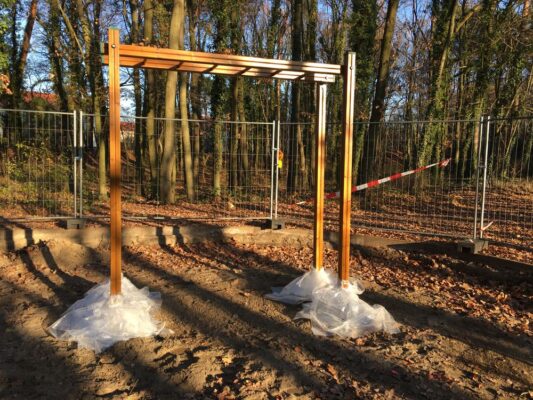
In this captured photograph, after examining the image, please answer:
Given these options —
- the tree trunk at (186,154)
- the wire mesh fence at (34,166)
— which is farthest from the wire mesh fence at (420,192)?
the wire mesh fence at (34,166)

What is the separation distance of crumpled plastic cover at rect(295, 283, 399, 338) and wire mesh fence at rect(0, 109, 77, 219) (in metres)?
7.01

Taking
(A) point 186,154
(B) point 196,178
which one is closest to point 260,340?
(A) point 186,154

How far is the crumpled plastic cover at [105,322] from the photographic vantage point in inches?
167

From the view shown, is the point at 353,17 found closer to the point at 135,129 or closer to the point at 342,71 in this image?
the point at 135,129

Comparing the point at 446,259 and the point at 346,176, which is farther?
the point at 446,259

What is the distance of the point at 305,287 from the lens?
5535 millimetres

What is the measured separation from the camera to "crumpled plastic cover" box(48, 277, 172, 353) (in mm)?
4250

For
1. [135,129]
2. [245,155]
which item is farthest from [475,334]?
[135,129]

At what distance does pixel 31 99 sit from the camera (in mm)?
25422

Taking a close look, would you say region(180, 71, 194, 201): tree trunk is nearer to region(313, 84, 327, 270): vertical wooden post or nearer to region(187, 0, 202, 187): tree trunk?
region(187, 0, 202, 187): tree trunk

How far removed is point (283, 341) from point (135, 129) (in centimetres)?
1093

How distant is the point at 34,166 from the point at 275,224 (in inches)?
268

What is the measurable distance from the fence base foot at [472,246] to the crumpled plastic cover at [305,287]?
2.51 metres

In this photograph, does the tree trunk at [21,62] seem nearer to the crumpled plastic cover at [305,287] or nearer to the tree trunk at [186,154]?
the tree trunk at [186,154]
